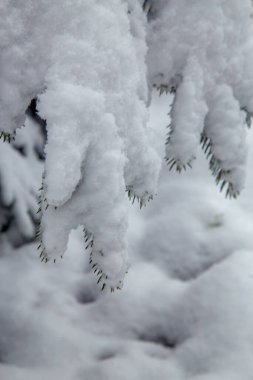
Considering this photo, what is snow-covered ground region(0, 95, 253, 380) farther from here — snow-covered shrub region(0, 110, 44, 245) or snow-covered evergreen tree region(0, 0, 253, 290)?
snow-covered evergreen tree region(0, 0, 253, 290)

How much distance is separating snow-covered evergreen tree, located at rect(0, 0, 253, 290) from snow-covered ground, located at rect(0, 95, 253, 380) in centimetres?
77

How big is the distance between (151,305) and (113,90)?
1.77 m

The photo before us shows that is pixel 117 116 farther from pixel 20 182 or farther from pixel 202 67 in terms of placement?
pixel 20 182

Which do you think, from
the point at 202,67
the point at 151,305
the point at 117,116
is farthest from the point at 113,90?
the point at 151,305

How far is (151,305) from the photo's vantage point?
2.64 m

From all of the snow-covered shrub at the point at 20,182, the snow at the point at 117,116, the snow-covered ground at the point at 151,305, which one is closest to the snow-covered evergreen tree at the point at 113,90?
the snow at the point at 117,116

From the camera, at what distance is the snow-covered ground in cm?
226

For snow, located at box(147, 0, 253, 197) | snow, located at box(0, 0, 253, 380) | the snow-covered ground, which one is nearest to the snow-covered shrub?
the snow-covered ground

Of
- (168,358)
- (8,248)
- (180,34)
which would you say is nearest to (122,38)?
(180,34)

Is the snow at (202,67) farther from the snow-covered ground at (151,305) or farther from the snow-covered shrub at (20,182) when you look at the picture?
the snow-covered shrub at (20,182)

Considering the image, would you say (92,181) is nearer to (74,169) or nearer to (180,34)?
(74,169)

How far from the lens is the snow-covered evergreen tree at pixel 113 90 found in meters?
1.01

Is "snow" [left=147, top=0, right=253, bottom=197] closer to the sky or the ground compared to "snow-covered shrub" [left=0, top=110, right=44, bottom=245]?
closer to the sky

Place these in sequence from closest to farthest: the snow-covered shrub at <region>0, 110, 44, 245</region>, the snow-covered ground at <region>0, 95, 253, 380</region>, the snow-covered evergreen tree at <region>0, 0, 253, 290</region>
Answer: the snow-covered evergreen tree at <region>0, 0, 253, 290</region>, the snow-covered ground at <region>0, 95, 253, 380</region>, the snow-covered shrub at <region>0, 110, 44, 245</region>
